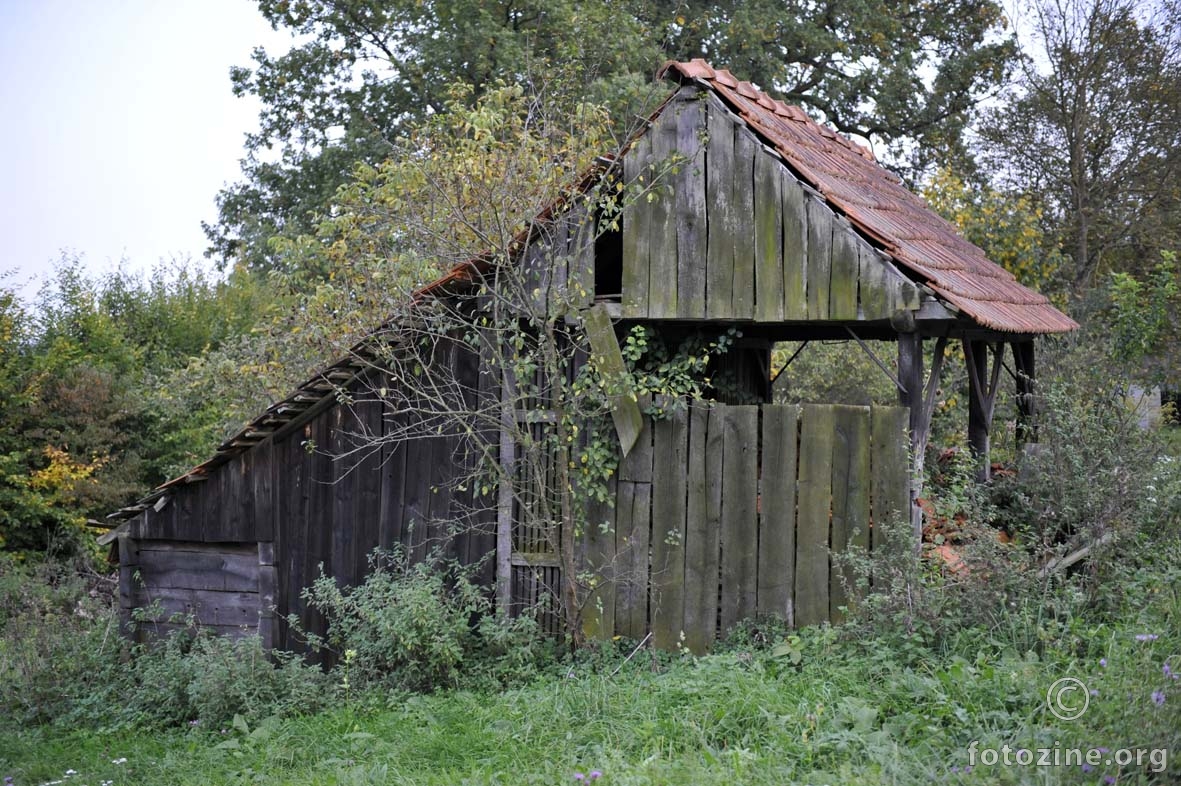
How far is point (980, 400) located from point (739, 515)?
3.75 metres

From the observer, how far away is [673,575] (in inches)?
317

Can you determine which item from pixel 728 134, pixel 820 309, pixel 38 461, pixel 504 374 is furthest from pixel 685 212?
pixel 38 461

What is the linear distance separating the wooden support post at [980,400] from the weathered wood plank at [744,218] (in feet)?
9.03

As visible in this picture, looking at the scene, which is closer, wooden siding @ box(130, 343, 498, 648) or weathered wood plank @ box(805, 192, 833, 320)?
weathered wood plank @ box(805, 192, 833, 320)

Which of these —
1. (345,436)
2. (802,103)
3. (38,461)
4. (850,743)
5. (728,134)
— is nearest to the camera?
(850,743)

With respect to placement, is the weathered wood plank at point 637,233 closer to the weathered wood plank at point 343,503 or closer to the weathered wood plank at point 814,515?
the weathered wood plank at point 814,515

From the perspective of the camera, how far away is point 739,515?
311 inches

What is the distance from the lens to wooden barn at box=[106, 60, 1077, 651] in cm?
757

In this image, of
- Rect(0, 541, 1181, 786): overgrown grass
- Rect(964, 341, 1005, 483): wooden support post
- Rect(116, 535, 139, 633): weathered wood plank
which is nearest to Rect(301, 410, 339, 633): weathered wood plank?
Rect(0, 541, 1181, 786): overgrown grass

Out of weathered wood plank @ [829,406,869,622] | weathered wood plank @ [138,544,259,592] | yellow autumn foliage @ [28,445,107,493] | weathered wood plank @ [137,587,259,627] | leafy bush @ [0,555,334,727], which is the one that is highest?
weathered wood plank @ [829,406,869,622]

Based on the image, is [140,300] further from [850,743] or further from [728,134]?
[850,743]

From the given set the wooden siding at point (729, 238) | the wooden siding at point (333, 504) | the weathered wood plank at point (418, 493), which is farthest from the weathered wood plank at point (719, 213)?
the weathered wood plank at point (418, 493)

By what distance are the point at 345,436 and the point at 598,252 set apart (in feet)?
9.31

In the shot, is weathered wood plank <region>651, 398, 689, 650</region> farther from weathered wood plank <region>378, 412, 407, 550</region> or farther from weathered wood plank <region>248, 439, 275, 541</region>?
weathered wood plank <region>248, 439, 275, 541</region>
